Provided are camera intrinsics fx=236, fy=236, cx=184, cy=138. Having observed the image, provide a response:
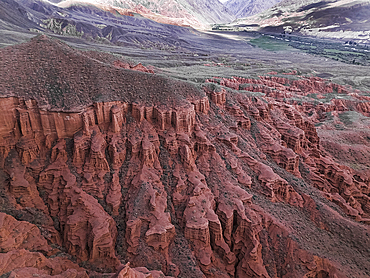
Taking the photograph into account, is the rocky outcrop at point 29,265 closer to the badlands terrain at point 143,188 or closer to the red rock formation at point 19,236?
the badlands terrain at point 143,188

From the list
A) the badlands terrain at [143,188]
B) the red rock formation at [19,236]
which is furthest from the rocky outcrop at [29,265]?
the red rock formation at [19,236]

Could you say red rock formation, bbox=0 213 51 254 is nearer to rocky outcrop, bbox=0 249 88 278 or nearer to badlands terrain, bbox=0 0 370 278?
badlands terrain, bbox=0 0 370 278

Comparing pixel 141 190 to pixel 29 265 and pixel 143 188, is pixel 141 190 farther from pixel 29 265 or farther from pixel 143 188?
pixel 29 265

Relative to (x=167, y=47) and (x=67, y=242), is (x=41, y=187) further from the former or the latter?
(x=167, y=47)

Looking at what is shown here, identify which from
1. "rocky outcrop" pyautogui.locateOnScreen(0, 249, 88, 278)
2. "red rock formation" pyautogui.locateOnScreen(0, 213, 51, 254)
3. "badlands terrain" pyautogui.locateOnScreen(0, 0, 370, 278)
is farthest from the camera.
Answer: "badlands terrain" pyautogui.locateOnScreen(0, 0, 370, 278)

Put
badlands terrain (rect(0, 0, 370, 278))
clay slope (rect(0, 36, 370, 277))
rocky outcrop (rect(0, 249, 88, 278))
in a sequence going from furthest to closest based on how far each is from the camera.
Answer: clay slope (rect(0, 36, 370, 277))
badlands terrain (rect(0, 0, 370, 278))
rocky outcrop (rect(0, 249, 88, 278))

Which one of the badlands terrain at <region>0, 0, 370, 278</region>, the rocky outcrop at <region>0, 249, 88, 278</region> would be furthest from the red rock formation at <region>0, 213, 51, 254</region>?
the rocky outcrop at <region>0, 249, 88, 278</region>

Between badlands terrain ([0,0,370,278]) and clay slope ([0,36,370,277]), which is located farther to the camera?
clay slope ([0,36,370,277])

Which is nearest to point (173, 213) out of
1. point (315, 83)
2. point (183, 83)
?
point (183, 83)

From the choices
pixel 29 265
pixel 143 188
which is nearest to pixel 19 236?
pixel 29 265
